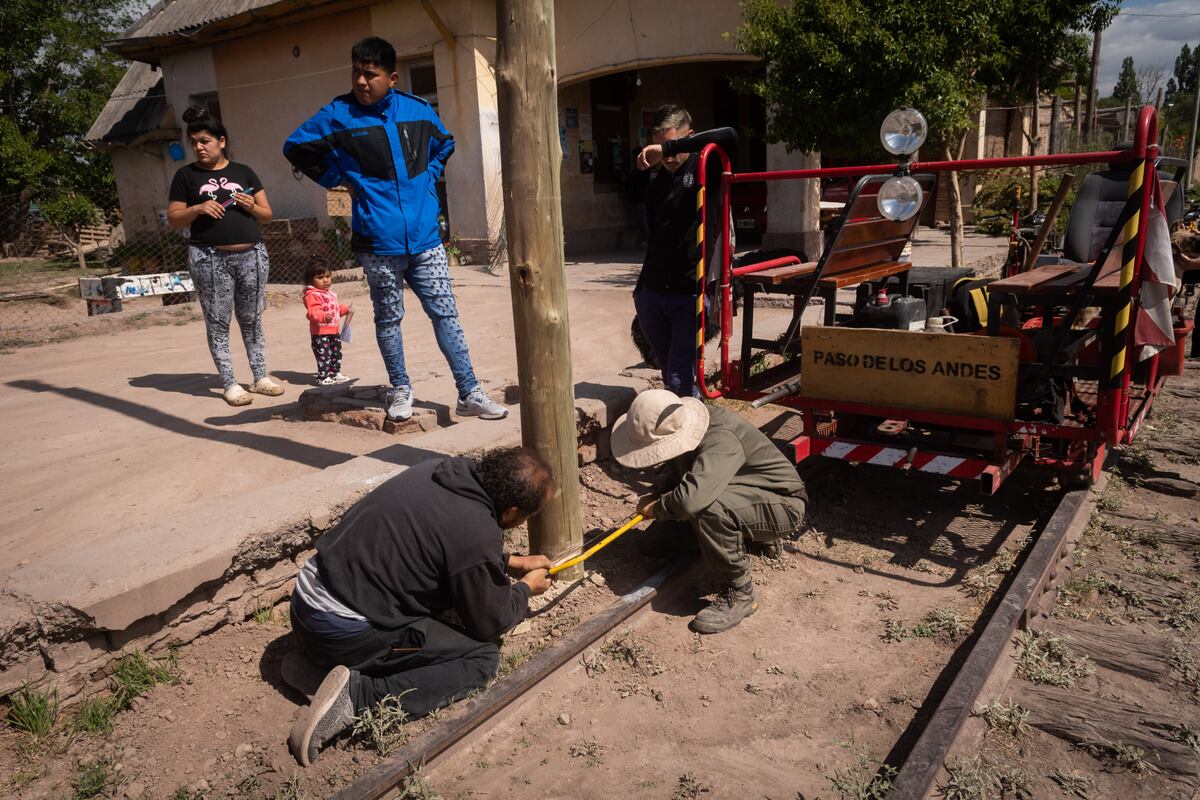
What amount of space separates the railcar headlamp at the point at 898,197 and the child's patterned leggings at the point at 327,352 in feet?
13.3

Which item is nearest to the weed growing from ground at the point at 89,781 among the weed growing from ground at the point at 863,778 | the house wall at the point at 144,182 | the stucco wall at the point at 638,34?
the weed growing from ground at the point at 863,778

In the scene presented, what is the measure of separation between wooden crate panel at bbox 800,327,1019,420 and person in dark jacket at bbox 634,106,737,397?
2.43ft

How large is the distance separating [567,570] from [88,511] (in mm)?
2388

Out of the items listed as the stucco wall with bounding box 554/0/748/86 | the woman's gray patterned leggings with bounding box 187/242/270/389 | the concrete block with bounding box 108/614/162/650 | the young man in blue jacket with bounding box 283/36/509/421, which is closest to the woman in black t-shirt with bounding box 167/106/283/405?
the woman's gray patterned leggings with bounding box 187/242/270/389

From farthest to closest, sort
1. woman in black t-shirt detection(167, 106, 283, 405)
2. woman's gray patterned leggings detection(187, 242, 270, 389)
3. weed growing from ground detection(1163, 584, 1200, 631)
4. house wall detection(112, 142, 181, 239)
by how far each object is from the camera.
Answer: house wall detection(112, 142, 181, 239) < woman's gray patterned leggings detection(187, 242, 270, 389) < woman in black t-shirt detection(167, 106, 283, 405) < weed growing from ground detection(1163, 584, 1200, 631)

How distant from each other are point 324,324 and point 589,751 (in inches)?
173

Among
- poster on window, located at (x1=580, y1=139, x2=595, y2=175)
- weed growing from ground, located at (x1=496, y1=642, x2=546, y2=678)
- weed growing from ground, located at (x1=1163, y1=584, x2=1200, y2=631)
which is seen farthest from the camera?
poster on window, located at (x1=580, y1=139, x2=595, y2=175)

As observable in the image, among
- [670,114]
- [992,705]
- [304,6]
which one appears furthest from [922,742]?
[304,6]

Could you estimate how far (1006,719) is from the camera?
2824mm

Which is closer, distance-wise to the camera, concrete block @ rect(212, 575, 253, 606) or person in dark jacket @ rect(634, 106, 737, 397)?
concrete block @ rect(212, 575, 253, 606)

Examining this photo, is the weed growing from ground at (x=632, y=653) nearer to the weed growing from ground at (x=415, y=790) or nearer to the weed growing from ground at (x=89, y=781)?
the weed growing from ground at (x=415, y=790)

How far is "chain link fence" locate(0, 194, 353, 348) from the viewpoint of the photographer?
10.3m

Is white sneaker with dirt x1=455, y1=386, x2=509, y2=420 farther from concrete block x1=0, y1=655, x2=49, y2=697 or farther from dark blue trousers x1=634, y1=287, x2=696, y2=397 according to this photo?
concrete block x1=0, y1=655, x2=49, y2=697

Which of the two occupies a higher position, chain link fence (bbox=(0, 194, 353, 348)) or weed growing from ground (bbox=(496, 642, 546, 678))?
chain link fence (bbox=(0, 194, 353, 348))
